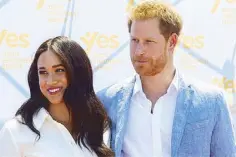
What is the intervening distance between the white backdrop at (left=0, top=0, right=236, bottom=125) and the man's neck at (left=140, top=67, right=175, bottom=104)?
41cm

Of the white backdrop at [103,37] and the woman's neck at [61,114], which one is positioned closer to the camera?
the woman's neck at [61,114]

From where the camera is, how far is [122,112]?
164cm

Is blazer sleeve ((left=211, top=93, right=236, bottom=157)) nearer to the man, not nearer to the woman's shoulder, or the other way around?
the man

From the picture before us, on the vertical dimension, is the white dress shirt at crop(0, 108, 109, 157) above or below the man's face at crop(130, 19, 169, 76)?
below

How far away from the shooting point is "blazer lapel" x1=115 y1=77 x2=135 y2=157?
63.3 inches

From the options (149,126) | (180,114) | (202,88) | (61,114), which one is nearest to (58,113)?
(61,114)

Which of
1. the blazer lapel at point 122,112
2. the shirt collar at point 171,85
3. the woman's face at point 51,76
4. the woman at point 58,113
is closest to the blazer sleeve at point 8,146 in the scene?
the woman at point 58,113

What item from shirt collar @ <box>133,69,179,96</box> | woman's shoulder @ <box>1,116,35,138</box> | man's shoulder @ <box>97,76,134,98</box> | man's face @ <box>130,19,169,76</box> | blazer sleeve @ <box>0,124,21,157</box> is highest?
man's face @ <box>130,19,169,76</box>

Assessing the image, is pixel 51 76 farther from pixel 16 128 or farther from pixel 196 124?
pixel 196 124

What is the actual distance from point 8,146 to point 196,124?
65cm

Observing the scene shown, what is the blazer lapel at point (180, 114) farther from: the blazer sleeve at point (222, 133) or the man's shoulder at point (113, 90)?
the man's shoulder at point (113, 90)

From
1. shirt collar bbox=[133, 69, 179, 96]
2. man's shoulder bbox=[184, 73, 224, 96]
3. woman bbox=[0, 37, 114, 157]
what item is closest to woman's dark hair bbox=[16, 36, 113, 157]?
woman bbox=[0, 37, 114, 157]

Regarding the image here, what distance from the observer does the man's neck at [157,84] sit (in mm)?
1688

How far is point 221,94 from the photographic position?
1.64 meters
